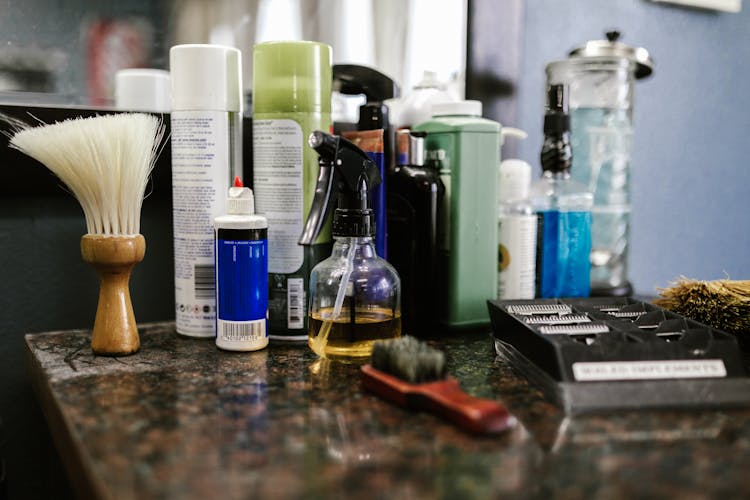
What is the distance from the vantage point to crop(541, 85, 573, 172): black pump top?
2.78ft

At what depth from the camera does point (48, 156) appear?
0.62 m

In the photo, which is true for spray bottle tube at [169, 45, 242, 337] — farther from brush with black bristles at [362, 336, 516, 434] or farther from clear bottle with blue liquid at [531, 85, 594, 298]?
clear bottle with blue liquid at [531, 85, 594, 298]

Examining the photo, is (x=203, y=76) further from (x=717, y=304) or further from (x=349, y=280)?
(x=717, y=304)

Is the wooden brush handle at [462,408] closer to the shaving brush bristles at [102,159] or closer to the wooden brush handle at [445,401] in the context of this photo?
the wooden brush handle at [445,401]

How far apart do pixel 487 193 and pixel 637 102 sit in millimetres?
621

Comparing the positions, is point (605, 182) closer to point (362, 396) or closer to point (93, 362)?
point (362, 396)

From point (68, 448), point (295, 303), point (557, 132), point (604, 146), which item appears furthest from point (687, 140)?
point (68, 448)

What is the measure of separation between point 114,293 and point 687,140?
1087mm

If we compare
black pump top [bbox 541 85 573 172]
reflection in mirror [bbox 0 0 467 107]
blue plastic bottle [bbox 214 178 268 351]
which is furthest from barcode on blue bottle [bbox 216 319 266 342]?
black pump top [bbox 541 85 573 172]

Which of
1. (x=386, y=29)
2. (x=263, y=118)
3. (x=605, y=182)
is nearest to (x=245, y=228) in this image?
(x=263, y=118)

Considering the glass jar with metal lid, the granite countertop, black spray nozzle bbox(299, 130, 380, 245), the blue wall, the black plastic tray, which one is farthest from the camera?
the blue wall

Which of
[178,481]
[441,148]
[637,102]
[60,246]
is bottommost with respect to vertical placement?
[178,481]

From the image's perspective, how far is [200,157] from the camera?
69cm

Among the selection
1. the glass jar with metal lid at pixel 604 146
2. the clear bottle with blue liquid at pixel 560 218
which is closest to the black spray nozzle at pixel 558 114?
the clear bottle with blue liquid at pixel 560 218
